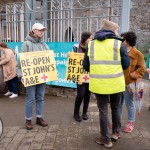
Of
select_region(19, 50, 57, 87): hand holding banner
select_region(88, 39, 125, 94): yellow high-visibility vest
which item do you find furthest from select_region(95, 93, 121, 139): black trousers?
select_region(19, 50, 57, 87): hand holding banner

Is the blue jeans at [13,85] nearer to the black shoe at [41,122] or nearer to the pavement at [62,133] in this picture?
the pavement at [62,133]

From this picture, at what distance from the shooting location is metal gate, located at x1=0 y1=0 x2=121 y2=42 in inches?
261

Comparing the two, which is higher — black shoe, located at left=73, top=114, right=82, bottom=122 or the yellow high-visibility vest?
the yellow high-visibility vest

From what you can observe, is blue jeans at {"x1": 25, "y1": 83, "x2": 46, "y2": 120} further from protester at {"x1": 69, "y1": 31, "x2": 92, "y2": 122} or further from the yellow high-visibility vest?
the yellow high-visibility vest

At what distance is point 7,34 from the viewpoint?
798cm

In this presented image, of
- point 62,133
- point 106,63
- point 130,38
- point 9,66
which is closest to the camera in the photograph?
point 106,63

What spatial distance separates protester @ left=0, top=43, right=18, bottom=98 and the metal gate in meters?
0.74

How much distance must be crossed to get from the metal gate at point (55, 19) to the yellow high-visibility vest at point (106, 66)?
2.73 m

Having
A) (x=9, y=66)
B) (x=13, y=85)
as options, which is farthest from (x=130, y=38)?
(x=13, y=85)

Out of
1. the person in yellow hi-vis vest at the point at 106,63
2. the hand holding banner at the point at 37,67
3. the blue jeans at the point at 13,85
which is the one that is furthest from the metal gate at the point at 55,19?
the person in yellow hi-vis vest at the point at 106,63

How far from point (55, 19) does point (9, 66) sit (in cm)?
180

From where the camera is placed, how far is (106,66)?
3723 millimetres

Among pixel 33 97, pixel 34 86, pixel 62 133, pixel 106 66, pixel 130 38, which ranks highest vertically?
pixel 130 38

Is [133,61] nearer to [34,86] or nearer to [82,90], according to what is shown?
[82,90]
